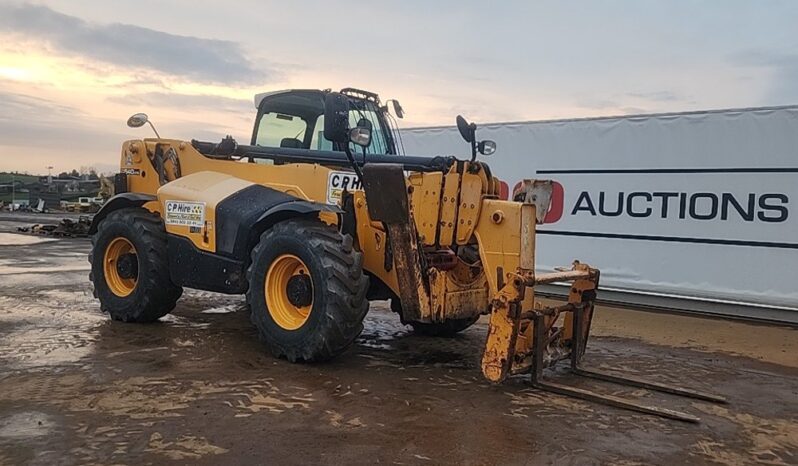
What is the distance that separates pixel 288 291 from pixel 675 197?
6.56 meters

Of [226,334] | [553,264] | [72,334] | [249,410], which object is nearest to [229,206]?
[226,334]

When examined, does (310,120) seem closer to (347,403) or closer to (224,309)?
(224,309)

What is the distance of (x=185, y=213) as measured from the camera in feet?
24.4

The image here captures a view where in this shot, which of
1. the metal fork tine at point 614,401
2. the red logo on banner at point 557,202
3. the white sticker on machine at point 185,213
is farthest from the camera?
the red logo on banner at point 557,202

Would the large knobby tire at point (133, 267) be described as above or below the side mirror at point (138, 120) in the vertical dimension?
below

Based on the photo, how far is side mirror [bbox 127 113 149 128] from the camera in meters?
7.90

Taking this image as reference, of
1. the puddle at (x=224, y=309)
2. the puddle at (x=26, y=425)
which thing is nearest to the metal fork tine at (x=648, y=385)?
the puddle at (x=26, y=425)

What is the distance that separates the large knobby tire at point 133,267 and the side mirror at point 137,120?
94 centimetres

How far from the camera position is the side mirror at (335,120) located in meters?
6.19

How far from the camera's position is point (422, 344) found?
7.42m

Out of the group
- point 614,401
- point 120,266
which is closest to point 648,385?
point 614,401

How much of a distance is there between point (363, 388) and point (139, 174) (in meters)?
4.54

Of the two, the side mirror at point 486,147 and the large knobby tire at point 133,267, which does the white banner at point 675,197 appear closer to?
the side mirror at point 486,147

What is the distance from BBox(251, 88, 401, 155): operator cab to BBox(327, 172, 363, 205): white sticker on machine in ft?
2.57
